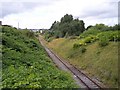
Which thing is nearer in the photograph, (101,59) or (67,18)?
(101,59)

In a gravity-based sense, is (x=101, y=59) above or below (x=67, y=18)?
below

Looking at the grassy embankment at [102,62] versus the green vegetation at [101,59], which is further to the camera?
the green vegetation at [101,59]

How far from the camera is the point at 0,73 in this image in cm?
1385

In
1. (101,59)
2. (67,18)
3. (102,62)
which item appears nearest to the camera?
(102,62)

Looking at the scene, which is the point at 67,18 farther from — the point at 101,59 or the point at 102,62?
the point at 102,62

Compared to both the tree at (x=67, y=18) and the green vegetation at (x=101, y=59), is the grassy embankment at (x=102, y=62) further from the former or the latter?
the tree at (x=67, y=18)

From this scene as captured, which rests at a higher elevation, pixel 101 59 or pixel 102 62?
pixel 101 59

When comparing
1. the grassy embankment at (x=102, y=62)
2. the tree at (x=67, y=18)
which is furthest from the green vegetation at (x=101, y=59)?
the tree at (x=67, y=18)

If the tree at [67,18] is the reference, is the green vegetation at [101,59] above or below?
below

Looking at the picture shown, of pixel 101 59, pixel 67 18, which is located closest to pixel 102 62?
pixel 101 59

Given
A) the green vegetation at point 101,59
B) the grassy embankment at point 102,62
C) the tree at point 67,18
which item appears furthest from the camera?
the tree at point 67,18

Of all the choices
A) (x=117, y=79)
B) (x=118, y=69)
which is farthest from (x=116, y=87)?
(x=118, y=69)

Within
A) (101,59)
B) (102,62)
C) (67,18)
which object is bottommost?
(102,62)

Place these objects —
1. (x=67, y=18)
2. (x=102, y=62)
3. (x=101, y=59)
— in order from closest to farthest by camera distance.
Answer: (x=102, y=62), (x=101, y=59), (x=67, y=18)
